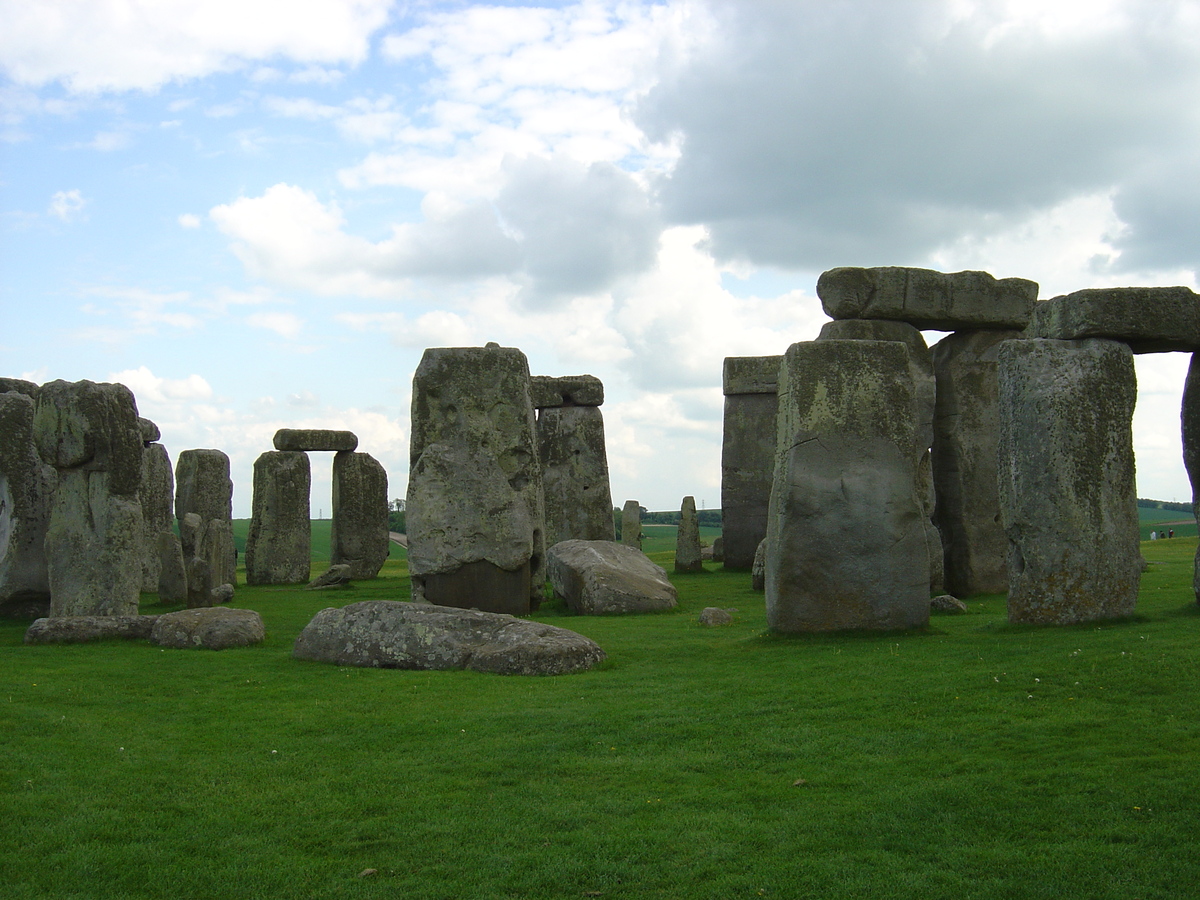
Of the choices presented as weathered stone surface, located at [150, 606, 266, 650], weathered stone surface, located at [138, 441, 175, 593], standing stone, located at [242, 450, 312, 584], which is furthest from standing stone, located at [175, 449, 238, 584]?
weathered stone surface, located at [150, 606, 266, 650]

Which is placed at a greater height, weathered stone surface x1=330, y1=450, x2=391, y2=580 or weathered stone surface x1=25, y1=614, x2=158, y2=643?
weathered stone surface x1=330, y1=450, x2=391, y2=580

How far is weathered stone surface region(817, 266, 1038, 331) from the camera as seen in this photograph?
47.6 ft

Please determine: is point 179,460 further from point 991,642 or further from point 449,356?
point 991,642

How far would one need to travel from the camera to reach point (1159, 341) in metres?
9.73

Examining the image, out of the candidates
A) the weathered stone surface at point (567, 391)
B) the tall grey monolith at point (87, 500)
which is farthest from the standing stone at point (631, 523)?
the tall grey monolith at point (87, 500)

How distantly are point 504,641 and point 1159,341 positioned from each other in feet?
21.0

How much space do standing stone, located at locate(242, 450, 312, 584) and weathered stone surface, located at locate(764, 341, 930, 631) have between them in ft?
52.3

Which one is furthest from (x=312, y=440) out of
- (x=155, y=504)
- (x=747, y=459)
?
(x=747, y=459)

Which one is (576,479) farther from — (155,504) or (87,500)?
(87,500)

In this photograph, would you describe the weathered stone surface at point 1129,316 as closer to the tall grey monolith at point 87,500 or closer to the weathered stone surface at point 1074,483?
the weathered stone surface at point 1074,483

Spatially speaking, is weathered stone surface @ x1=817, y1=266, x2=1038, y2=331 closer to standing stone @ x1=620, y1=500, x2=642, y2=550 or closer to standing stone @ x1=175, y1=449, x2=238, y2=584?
standing stone @ x1=620, y1=500, x2=642, y2=550

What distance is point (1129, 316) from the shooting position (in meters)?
9.43

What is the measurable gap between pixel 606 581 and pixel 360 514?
37.0 feet

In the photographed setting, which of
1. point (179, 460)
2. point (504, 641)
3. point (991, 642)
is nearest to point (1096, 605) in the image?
point (991, 642)
